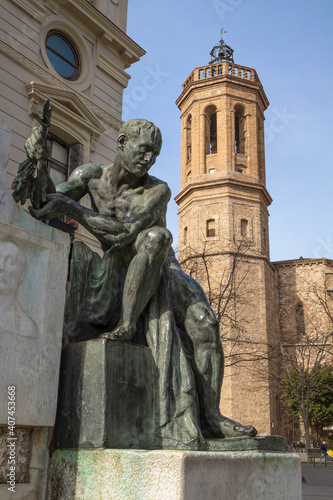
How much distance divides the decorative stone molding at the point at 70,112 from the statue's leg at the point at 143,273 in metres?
12.4

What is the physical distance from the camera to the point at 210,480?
2.30 m

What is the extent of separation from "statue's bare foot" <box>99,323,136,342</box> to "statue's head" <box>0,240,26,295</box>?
21.5 inches

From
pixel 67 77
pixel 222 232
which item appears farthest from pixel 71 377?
pixel 222 232

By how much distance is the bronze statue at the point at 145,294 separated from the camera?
9.32ft

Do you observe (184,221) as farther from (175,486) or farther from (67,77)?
(175,486)

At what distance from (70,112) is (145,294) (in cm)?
1348

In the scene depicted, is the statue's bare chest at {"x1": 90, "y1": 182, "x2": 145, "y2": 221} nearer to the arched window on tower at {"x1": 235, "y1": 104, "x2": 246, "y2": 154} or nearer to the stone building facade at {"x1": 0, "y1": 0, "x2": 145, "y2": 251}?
the stone building facade at {"x1": 0, "y1": 0, "x2": 145, "y2": 251}

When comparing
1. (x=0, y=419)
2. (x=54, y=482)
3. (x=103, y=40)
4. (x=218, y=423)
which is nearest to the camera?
(x=0, y=419)

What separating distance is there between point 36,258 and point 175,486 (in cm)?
113

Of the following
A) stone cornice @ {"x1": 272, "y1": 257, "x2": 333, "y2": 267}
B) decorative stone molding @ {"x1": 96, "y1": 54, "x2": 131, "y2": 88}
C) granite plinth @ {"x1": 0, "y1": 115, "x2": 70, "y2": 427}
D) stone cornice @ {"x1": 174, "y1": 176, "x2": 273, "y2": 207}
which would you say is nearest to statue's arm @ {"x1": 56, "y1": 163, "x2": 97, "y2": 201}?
granite plinth @ {"x1": 0, "y1": 115, "x2": 70, "y2": 427}

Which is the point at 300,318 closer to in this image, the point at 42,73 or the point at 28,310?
the point at 42,73

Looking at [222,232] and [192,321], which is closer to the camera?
[192,321]

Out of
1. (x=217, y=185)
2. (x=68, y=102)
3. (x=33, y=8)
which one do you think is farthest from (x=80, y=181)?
(x=217, y=185)

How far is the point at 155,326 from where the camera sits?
2.99 meters
